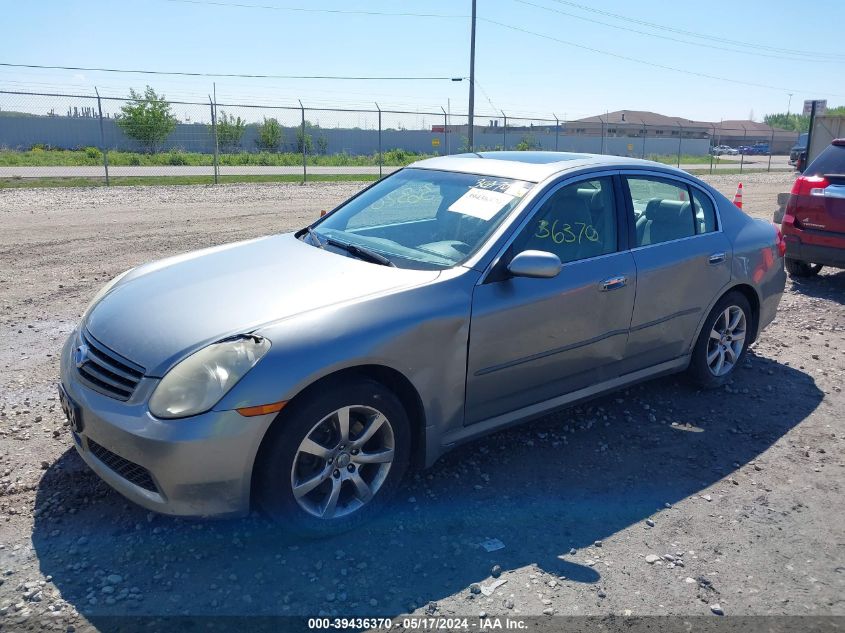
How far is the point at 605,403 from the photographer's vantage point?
4926mm

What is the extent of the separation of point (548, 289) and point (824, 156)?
6272 mm

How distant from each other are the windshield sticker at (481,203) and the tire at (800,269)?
20.5 ft

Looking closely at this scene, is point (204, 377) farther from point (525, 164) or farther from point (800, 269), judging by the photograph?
point (800, 269)

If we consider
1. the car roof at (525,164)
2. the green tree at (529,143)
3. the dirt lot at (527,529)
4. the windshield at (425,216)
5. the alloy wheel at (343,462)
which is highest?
the green tree at (529,143)

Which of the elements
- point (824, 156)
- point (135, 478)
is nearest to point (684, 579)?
point (135, 478)

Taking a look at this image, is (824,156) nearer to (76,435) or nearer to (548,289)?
(548,289)

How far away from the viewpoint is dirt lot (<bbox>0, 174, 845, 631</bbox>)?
9.53 ft

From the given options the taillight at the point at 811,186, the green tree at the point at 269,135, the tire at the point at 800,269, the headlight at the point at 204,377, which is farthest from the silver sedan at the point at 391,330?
the green tree at the point at 269,135

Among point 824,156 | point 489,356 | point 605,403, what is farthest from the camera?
point 824,156

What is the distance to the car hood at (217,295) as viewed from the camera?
3.08 meters

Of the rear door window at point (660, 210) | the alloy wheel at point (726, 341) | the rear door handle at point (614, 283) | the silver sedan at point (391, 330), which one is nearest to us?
the silver sedan at point (391, 330)

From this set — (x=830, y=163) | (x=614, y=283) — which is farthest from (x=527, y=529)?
(x=830, y=163)

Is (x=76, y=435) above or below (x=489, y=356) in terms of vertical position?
below

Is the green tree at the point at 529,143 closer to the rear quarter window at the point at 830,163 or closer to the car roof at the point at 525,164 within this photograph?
the rear quarter window at the point at 830,163
